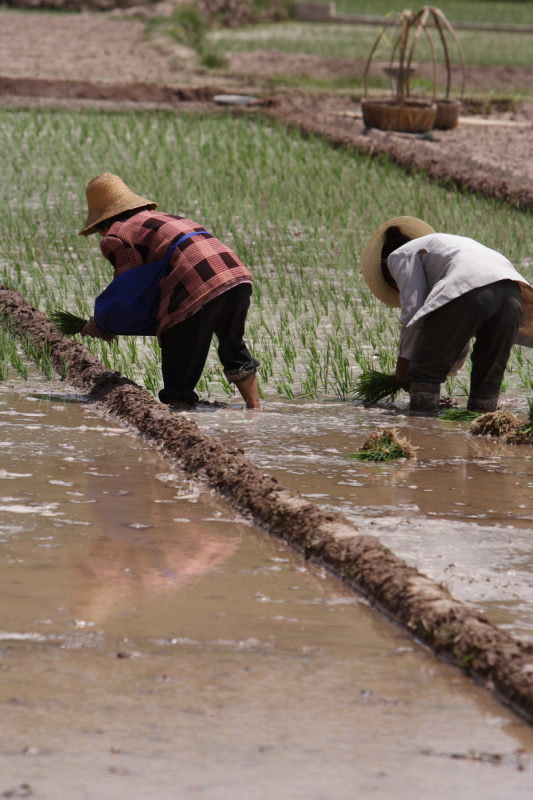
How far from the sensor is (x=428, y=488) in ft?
10.8

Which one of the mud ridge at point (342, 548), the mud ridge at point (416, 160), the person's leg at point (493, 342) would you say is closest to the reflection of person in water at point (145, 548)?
the mud ridge at point (342, 548)

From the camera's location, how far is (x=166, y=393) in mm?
4312

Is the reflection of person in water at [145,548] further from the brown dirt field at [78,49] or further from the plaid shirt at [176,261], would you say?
the brown dirt field at [78,49]

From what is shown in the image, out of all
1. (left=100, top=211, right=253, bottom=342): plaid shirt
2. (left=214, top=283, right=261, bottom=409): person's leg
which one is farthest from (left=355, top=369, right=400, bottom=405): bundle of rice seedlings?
(left=100, top=211, right=253, bottom=342): plaid shirt

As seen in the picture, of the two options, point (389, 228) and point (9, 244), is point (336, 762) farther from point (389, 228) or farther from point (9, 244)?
point (9, 244)

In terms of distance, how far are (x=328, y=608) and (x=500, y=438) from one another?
5.84 ft

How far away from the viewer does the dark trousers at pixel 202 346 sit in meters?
4.26

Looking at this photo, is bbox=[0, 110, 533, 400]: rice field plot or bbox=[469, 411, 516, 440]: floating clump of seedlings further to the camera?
bbox=[0, 110, 533, 400]: rice field plot

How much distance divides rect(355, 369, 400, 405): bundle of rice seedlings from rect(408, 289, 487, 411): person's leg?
11 cm

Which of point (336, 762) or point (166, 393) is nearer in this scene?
point (336, 762)

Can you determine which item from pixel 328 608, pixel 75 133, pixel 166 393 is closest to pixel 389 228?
pixel 166 393

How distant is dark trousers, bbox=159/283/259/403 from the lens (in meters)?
4.26

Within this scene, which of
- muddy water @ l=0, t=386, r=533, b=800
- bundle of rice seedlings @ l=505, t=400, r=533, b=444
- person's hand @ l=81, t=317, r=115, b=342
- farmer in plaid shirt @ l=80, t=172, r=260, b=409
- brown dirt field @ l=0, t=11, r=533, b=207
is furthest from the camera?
brown dirt field @ l=0, t=11, r=533, b=207

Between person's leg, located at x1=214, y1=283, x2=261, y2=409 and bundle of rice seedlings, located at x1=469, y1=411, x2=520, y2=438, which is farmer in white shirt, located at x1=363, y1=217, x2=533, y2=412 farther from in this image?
person's leg, located at x1=214, y1=283, x2=261, y2=409
